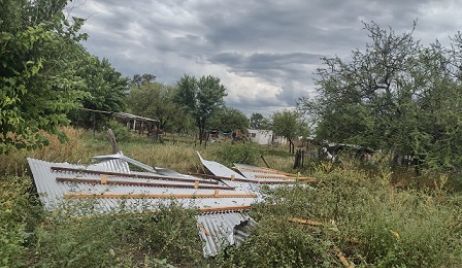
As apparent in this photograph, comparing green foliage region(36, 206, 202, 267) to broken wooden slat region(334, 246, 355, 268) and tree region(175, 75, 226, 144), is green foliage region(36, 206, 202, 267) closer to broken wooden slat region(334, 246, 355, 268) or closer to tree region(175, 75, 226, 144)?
broken wooden slat region(334, 246, 355, 268)

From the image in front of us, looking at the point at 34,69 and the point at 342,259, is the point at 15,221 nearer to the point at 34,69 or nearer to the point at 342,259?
the point at 34,69

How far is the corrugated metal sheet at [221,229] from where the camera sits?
4984mm

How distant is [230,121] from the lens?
4550 centimetres

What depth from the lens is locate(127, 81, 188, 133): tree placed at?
130 feet

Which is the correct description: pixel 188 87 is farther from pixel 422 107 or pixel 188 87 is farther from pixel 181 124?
pixel 422 107

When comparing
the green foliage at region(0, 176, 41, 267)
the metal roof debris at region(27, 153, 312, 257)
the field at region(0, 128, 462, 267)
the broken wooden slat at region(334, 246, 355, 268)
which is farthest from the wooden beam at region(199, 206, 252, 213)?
the green foliage at region(0, 176, 41, 267)

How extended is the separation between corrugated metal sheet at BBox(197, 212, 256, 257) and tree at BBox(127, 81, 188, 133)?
32985mm

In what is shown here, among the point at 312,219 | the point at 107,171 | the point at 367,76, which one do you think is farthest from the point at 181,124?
the point at 312,219

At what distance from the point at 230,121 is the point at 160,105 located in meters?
8.15

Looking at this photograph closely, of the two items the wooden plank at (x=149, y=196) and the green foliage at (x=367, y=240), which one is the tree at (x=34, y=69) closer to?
the wooden plank at (x=149, y=196)

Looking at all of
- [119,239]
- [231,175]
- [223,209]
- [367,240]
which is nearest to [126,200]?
[119,239]

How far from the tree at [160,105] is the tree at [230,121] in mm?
3520

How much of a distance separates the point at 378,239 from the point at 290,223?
1.04 m

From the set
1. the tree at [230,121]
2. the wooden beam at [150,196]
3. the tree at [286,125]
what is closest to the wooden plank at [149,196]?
the wooden beam at [150,196]
